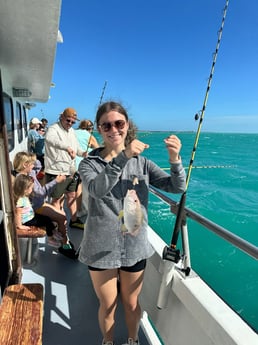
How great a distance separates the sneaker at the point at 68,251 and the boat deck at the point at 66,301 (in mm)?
59

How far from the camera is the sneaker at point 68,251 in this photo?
307 centimetres

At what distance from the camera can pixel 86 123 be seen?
4312 millimetres

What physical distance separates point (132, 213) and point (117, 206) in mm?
126

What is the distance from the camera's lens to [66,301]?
2.40 m

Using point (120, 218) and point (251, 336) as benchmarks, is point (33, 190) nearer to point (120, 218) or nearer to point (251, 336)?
point (120, 218)

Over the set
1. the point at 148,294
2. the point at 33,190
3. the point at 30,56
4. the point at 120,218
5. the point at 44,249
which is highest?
the point at 30,56

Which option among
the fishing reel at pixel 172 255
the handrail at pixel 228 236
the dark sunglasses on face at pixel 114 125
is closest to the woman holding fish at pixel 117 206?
the dark sunglasses on face at pixel 114 125

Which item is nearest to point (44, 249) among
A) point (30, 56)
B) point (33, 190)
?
point (33, 190)

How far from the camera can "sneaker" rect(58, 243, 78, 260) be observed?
10.1 ft

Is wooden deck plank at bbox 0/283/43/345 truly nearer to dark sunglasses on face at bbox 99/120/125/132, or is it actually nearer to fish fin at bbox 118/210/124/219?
fish fin at bbox 118/210/124/219

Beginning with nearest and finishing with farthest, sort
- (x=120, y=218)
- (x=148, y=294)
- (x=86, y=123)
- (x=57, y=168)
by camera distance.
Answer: (x=120, y=218), (x=148, y=294), (x=57, y=168), (x=86, y=123)

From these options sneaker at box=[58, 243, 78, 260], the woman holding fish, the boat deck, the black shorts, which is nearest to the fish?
the woman holding fish

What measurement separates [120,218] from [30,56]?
2.79 meters

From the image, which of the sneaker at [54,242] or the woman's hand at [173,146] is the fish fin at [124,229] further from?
the sneaker at [54,242]
